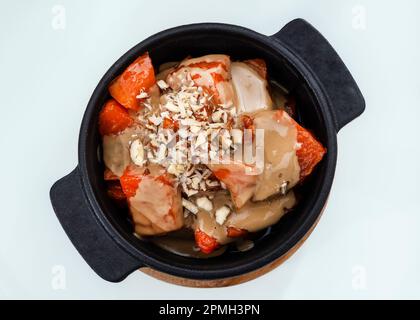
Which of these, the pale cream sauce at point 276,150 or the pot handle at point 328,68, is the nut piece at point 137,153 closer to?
the pale cream sauce at point 276,150

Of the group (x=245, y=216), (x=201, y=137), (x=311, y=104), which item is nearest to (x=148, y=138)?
(x=201, y=137)

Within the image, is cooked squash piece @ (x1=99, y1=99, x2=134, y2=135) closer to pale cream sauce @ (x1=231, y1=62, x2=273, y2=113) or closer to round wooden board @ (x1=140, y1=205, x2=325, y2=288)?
pale cream sauce @ (x1=231, y1=62, x2=273, y2=113)

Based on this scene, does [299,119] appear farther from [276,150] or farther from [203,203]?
[203,203]

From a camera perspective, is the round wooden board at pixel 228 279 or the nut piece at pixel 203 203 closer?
the nut piece at pixel 203 203

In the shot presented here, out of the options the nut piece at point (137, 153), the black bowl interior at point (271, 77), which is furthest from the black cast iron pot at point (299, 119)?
the nut piece at point (137, 153)

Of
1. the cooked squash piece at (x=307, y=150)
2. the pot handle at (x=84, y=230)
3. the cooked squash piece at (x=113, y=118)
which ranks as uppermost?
the cooked squash piece at (x=113, y=118)

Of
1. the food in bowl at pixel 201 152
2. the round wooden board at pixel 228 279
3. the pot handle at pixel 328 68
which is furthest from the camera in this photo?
the round wooden board at pixel 228 279
